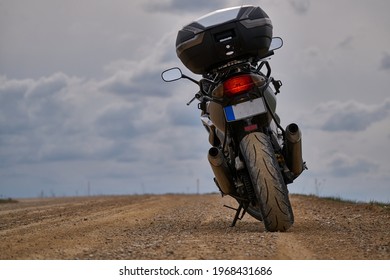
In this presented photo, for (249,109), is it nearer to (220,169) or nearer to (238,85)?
(238,85)

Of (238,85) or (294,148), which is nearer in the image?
(238,85)

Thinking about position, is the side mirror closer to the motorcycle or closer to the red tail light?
the motorcycle

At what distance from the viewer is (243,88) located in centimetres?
820

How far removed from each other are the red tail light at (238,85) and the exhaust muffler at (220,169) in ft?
2.25

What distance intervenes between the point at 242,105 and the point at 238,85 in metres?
0.22

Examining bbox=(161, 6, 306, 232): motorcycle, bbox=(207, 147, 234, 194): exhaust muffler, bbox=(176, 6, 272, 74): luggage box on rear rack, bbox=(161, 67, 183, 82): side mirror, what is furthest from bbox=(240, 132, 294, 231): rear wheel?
bbox=(161, 67, 183, 82): side mirror

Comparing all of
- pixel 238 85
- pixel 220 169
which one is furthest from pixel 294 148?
pixel 238 85

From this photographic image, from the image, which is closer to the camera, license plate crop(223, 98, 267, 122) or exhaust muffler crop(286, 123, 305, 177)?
license plate crop(223, 98, 267, 122)

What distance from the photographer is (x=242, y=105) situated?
8.19 meters

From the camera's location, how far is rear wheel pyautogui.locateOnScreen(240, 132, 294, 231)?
305 inches

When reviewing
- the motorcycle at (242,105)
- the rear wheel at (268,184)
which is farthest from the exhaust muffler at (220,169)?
the rear wheel at (268,184)

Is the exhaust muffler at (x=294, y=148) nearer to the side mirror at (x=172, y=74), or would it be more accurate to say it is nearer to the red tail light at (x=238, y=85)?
the red tail light at (x=238, y=85)

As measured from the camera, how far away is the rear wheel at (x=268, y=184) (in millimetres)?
7754
